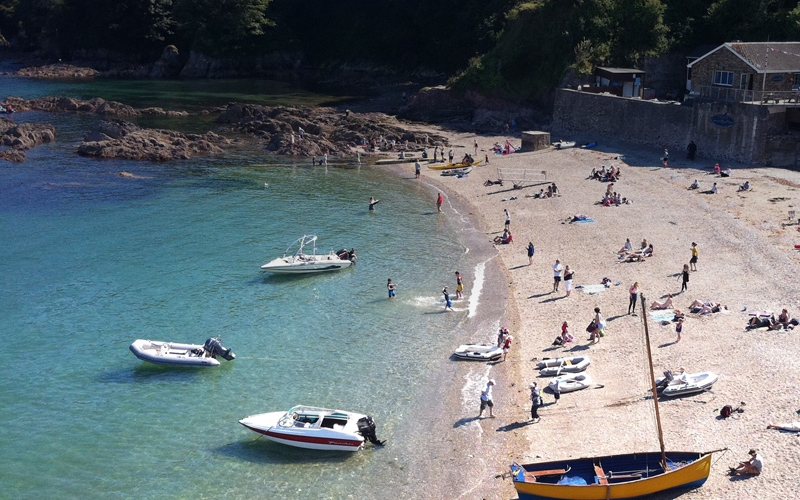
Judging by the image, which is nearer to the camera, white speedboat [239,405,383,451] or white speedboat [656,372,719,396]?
white speedboat [239,405,383,451]

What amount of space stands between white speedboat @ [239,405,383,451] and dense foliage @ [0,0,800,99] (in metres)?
57.9

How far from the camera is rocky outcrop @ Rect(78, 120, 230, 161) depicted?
229ft

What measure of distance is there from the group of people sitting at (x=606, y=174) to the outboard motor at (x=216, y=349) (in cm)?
3377

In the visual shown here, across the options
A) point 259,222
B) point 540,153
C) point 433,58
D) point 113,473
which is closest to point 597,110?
point 540,153

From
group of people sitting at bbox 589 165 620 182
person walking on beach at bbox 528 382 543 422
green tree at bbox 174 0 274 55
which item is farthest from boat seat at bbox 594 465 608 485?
green tree at bbox 174 0 274 55

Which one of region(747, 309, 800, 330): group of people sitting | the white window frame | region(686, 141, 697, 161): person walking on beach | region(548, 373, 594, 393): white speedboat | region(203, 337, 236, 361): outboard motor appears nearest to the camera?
region(548, 373, 594, 393): white speedboat

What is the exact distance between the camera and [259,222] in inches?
2003

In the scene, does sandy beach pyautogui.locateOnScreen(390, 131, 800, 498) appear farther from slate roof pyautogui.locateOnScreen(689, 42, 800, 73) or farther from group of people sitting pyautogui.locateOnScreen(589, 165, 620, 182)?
slate roof pyautogui.locateOnScreen(689, 42, 800, 73)

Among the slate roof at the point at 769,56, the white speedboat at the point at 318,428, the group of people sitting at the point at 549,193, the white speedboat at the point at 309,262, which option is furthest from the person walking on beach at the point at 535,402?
the slate roof at the point at 769,56

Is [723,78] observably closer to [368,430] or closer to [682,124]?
[682,124]

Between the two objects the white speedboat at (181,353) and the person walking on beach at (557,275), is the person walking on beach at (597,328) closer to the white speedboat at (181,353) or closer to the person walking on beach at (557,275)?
the person walking on beach at (557,275)

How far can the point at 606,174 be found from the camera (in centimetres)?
5581

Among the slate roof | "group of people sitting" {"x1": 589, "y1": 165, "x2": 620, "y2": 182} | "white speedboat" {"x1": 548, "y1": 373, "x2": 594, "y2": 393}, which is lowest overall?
"white speedboat" {"x1": 548, "y1": 373, "x2": 594, "y2": 393}

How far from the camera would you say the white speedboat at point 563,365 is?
2898cm
